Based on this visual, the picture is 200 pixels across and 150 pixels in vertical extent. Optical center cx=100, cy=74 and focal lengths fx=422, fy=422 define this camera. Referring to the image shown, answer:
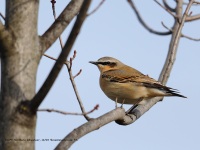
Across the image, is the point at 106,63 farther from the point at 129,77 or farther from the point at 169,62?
the point at 169,62

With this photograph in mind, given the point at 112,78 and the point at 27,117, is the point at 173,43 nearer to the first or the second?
the point at 112,78

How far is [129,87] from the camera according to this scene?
24.3 ft

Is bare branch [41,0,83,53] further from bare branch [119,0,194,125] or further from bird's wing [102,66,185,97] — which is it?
bird's wing [102,66,185,97]

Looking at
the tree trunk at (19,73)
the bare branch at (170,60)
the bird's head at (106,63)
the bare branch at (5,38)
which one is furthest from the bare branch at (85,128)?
the bird's head at (106,63)

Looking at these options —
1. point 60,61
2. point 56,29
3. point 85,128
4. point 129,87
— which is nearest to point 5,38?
point 56,29

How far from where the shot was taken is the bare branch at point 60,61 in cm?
238

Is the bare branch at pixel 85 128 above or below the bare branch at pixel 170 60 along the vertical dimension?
below

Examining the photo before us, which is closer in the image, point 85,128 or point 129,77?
point 85,128

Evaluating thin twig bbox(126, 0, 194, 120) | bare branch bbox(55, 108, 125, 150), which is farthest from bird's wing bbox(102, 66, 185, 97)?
bare branch bbox(55, 108, 125, 150)

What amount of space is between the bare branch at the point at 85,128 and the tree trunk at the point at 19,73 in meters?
0.23

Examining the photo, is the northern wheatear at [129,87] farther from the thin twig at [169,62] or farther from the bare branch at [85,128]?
the bare branch at [85,128]

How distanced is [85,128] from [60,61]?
763mm

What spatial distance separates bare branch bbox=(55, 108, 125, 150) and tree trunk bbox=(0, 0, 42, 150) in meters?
0.23

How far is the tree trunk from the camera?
2.83m
